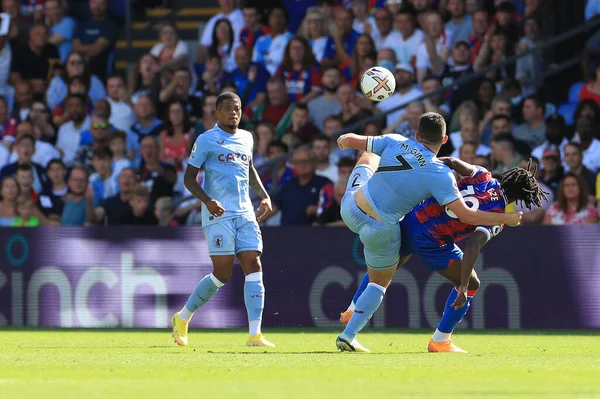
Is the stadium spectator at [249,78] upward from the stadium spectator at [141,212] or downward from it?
upward

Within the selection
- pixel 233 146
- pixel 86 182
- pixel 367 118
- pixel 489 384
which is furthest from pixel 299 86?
pixel 489 384

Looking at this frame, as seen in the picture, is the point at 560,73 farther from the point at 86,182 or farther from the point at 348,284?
the point at 86,182

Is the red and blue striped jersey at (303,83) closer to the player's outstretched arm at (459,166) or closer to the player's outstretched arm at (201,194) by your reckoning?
the player's outstretched arm at (201,194)

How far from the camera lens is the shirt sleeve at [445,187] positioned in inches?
374

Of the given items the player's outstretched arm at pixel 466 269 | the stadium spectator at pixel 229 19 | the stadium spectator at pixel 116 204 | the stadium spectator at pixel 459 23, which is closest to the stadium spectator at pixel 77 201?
the stadium spectator at pixel 116 204

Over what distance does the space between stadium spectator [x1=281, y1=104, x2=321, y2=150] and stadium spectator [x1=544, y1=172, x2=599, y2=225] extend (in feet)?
11.8

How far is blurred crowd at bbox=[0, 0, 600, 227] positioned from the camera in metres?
15.5

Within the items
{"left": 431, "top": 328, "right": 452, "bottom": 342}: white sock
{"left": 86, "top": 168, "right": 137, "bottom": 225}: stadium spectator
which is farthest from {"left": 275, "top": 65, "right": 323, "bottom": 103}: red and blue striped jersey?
{"left": 431, "top": 328, "right": 452, "bottom": 342}: white sock

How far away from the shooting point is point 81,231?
15.2 meters

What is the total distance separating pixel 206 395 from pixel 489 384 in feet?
5.86

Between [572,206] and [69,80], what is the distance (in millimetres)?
8820

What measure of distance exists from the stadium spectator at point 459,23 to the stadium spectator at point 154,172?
4.44 m

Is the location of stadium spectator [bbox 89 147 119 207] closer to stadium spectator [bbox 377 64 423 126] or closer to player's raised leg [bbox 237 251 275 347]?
stadium spectator [bbox 377 64 423 126]

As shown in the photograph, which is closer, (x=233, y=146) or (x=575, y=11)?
(x=233, y=146)
